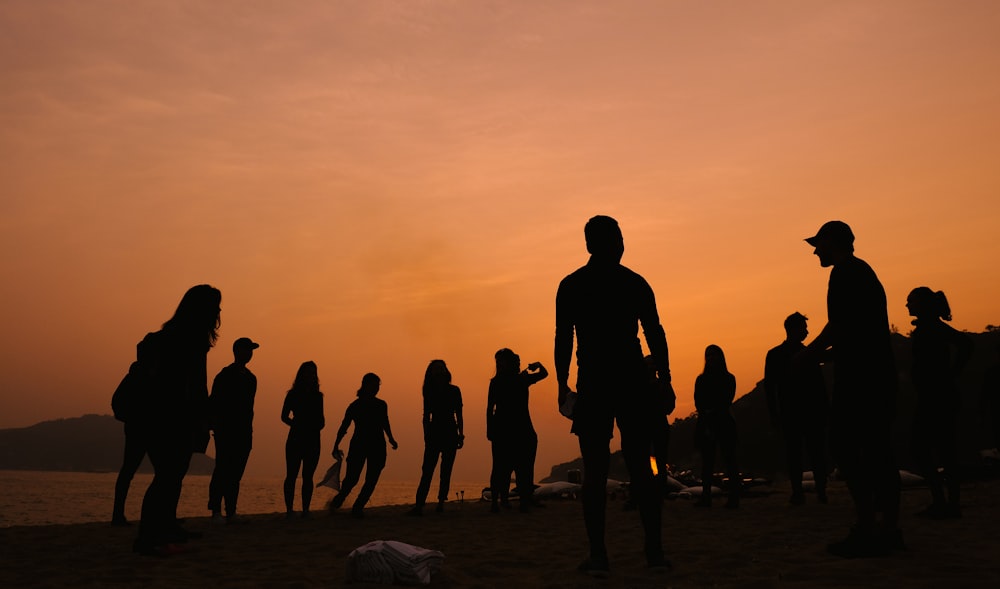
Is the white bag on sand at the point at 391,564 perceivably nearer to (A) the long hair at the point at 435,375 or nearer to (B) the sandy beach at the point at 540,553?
(B) the sandy beach at the point at 540,553

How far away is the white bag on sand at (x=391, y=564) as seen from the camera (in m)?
5.27

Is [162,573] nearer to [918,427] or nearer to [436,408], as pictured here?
[436,408]

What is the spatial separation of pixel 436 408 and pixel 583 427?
7.09 metres

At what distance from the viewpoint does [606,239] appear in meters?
5.55

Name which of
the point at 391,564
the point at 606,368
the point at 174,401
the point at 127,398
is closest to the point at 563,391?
the point at 606,368

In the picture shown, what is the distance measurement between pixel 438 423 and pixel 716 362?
4536mm

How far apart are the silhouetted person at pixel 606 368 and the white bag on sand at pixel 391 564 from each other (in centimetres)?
115

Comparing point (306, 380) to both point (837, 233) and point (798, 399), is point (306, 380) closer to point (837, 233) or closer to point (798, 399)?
point (798, 399)

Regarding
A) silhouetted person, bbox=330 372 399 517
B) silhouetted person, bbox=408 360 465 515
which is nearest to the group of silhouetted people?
silhouetted person, bbox=330 372 399 517

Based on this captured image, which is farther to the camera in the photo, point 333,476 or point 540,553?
point 333,476

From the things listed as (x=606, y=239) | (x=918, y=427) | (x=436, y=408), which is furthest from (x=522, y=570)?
(x=436, y=408)

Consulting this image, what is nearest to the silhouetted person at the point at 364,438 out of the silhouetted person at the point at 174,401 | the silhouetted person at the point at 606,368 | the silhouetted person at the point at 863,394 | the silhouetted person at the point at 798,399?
the silhouetted person at the point at 174,401

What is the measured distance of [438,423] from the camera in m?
12.2

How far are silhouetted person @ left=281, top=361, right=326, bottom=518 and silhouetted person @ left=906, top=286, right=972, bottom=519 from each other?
8.03 meters
